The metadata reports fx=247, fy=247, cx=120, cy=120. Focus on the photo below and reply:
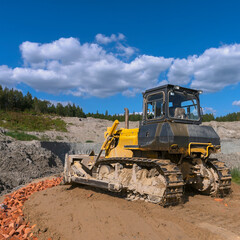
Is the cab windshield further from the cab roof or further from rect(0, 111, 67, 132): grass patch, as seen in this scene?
rect(0, 111, 67, 132): grass patch

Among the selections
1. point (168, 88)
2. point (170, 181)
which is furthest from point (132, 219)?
point (168, 88)

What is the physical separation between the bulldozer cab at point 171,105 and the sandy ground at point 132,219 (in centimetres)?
226

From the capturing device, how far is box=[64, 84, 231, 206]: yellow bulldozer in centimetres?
598

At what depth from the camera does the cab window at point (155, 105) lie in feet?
22.3

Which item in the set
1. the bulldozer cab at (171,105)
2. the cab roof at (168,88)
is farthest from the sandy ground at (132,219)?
the cab roof at (168,88)

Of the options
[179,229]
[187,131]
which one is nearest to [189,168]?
[187,131]

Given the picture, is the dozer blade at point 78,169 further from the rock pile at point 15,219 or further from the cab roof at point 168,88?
the cab roof at point 168,88

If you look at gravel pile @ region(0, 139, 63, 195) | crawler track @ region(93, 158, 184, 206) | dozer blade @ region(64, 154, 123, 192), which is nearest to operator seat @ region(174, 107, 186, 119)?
crawler track @ region(93, 158, 184, 206)

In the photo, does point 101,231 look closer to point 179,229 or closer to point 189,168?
point 179,229

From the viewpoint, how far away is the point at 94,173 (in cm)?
836

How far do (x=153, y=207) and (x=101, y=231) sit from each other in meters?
1.56

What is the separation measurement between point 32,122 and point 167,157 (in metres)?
31.4

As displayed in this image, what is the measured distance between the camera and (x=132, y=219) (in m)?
5.10

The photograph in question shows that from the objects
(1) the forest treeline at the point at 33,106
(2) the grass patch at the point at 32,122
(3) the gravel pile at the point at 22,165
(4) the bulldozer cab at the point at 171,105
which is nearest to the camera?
(4) the bulldozer cab at the point at 171,105
